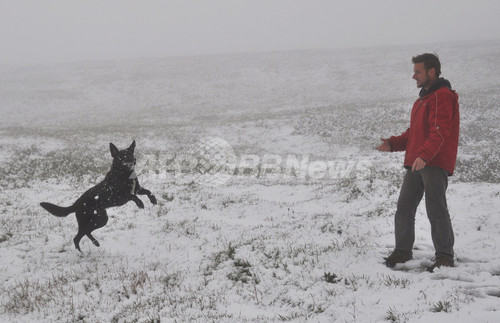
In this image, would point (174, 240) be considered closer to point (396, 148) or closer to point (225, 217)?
point (225, 217)

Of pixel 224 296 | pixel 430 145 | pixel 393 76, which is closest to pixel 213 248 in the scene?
pixel 224 296

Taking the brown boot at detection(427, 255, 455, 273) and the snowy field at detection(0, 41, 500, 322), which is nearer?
the snowy field at detection(0, 41, 500, 322)

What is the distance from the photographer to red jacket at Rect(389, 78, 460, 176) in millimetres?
4262

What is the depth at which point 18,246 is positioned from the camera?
692cm

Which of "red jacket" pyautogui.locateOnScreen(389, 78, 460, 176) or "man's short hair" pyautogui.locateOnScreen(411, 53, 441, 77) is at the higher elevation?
"man's short hair" pyautogui.locateOnScreen(411, 53, 441, 77)

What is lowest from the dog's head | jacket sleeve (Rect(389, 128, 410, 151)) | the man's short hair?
the dog's head

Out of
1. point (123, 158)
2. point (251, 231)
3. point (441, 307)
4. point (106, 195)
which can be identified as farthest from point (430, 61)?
point (106, 195)

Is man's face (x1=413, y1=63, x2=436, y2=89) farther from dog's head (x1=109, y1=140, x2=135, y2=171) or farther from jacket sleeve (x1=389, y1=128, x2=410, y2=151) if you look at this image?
dog's head (x1=109, y1=140, x2=135, y2=171)

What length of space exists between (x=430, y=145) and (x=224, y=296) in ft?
11.2

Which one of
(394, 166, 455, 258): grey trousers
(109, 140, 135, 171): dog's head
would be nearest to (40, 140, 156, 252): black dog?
(109, 140, 135, 171): dog's head

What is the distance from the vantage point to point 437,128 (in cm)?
429

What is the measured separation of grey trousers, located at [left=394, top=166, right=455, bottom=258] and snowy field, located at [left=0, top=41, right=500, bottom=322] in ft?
1.14

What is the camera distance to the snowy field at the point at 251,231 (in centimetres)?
429

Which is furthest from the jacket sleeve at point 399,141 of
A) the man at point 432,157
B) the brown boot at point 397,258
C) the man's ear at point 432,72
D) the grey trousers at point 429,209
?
the brown boot at point 397,258
